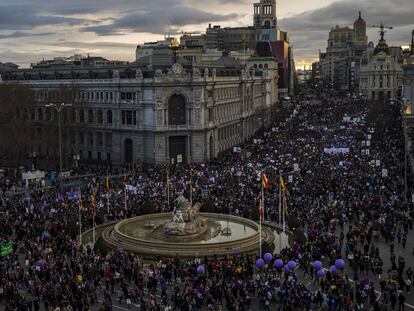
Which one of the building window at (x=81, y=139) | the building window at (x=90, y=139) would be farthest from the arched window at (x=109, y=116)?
the building window at (x=81, y=139)

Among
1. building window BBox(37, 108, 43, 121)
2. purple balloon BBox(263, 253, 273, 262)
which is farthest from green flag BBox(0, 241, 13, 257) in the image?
building window BBox(37, 108, 43, 121)

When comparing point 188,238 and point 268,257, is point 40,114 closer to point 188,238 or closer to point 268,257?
point 188,238

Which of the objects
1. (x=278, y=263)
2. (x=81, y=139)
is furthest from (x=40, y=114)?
(x=278, y=263)

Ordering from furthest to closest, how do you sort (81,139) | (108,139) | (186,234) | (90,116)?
(81,139) → (90,116) → (108,139) → (186,234)

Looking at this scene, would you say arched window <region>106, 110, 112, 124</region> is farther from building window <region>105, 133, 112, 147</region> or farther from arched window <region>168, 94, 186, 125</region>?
arched window <region>168, 94, 186, 125</region>

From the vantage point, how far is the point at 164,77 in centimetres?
7756

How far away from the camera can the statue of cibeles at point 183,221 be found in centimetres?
3978

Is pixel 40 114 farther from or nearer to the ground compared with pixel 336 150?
farther from the ground

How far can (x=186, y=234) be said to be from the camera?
39.8 m

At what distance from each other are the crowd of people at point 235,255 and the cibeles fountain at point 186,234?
0.95 metres

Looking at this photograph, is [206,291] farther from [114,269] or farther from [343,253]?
[343,253]

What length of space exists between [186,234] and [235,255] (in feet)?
14.9

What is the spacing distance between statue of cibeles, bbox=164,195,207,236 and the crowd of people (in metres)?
3.81

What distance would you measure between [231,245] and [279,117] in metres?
94.6
